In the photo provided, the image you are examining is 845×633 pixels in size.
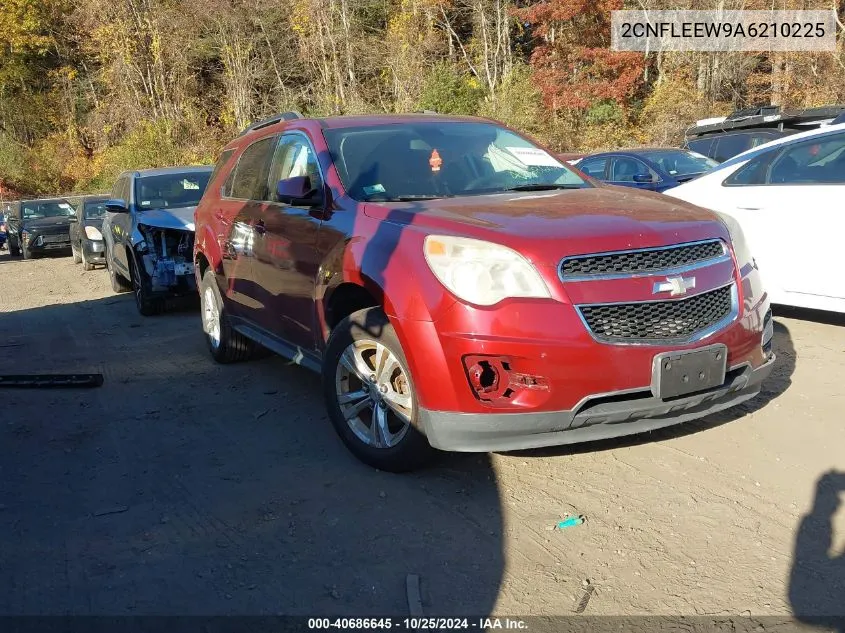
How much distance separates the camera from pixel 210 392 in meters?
6.02

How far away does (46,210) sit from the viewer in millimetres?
23297

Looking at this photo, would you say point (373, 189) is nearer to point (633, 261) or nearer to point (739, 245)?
point (633, 261)

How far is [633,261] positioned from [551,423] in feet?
2.79

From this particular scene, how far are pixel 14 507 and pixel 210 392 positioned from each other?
6.84 ft

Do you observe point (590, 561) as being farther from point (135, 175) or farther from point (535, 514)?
point (135, 175)

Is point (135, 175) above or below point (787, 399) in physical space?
above

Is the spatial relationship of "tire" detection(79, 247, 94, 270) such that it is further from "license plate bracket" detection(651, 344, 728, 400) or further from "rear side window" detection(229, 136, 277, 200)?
"license plate bracket" detection(651, 344, 728, 400)

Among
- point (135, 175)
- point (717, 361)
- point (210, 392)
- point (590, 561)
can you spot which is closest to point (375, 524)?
point (590, 561)

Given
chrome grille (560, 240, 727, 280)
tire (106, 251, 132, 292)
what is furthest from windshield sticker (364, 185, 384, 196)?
tire (106, 251, 132, 292)

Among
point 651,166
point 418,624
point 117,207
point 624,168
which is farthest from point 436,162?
point 624,168

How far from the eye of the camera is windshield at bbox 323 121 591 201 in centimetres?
472

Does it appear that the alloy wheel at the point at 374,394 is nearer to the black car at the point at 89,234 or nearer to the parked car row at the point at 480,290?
the parked car row at the point at 480,290

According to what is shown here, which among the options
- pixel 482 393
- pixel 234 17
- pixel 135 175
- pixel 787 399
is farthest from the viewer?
pixel 234 17

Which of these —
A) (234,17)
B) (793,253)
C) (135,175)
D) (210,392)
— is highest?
(234,17)
